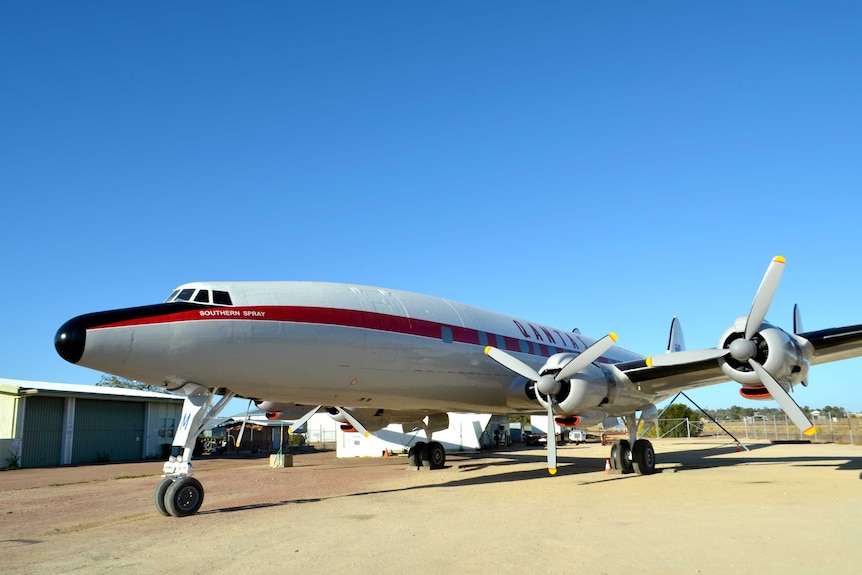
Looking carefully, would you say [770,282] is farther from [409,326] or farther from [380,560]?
[380,560]

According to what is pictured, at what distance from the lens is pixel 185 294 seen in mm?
11188

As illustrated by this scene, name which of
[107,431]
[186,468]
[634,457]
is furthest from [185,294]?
[107,431]

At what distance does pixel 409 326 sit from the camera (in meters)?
13.7

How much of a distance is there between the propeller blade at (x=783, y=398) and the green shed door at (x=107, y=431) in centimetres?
Answer: 3301

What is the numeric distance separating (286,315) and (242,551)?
495 cm

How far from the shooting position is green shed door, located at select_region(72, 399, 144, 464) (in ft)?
109

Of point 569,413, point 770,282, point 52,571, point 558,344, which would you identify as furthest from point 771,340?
point 52,571

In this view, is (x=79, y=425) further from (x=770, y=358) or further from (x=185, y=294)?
(x=770, y=358)

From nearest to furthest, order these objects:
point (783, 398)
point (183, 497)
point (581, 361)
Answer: point (183, 497) < point (783, 398) < point (581, 361)

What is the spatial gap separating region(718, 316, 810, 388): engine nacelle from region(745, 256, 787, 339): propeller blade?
419 mm

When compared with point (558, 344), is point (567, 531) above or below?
below

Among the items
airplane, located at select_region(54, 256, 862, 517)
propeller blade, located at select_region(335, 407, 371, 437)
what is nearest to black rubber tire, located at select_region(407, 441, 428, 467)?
airplane, located at select_region(54, 256, 862, 517)

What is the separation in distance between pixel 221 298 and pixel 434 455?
12.0 meters

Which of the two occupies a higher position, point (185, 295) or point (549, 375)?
point (185, 295)
